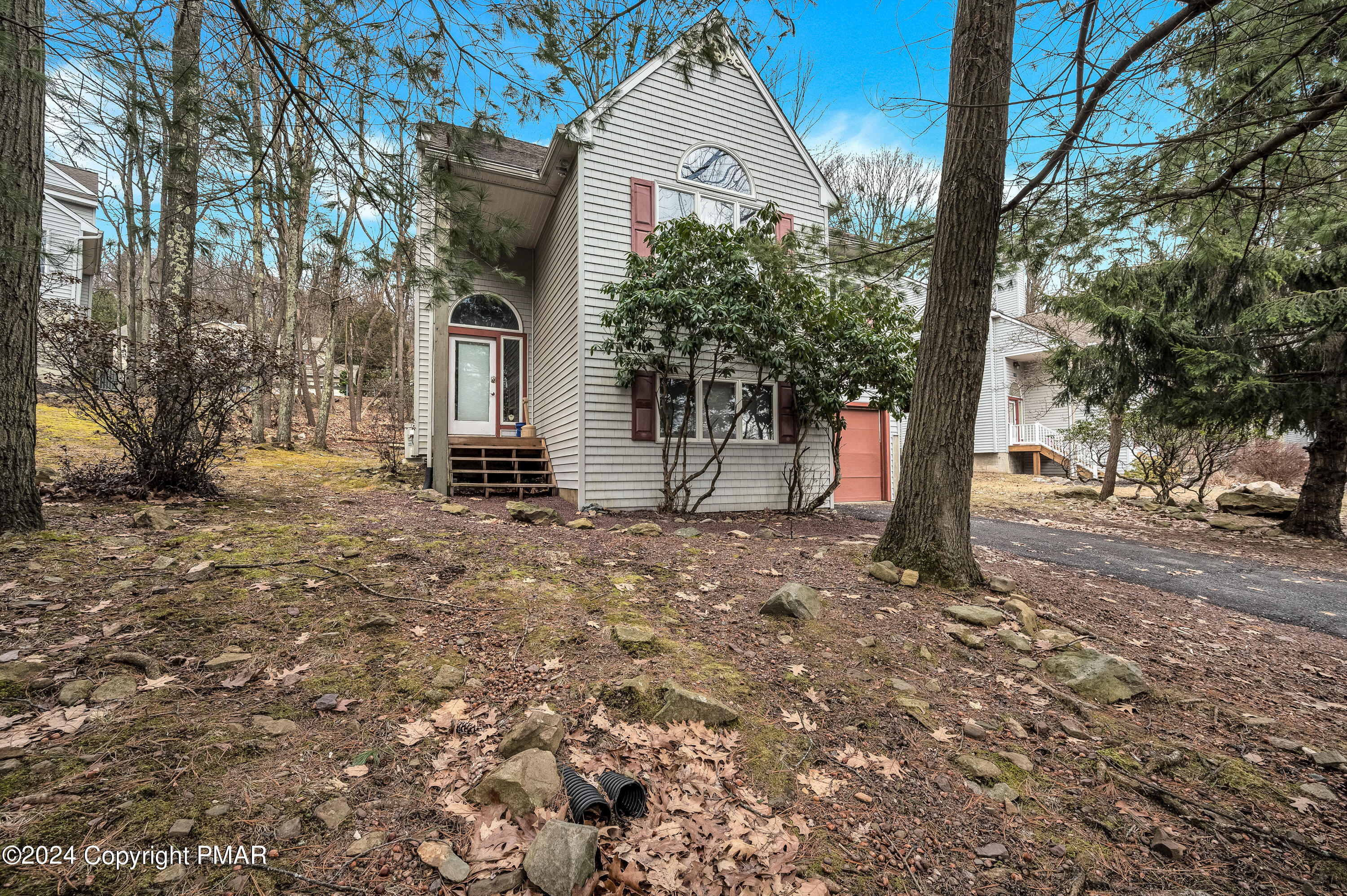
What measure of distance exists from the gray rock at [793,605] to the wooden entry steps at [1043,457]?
1745cm

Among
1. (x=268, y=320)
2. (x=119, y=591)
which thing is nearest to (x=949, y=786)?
(x=119, y=591)

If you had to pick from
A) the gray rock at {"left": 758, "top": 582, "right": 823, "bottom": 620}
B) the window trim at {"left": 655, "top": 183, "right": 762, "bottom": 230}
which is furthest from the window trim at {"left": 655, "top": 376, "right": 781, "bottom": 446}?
the gray rock at {"left": 758, "top": 582, "right": 823, "bottom": 620}

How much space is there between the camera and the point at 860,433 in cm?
1197

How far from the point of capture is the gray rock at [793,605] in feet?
11.1

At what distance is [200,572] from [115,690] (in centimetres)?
127

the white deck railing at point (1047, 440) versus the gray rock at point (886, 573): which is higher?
the white deck railing at point (1047, 440)

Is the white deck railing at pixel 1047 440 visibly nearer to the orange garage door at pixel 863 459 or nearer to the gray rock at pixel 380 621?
the orange garage door at pixel 863 459

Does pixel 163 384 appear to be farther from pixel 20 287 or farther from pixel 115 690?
pixel 115 690

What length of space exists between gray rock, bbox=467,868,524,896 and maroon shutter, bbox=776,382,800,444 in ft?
25.8

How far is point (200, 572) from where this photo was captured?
3.12 m

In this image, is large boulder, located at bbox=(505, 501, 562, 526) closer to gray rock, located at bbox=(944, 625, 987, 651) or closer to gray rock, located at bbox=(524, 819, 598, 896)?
gray rock, located at bbox=(944, 625, 987, 651)

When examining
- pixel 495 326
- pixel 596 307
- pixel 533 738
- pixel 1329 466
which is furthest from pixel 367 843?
pixel 1329 466

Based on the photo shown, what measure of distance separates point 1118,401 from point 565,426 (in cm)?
920

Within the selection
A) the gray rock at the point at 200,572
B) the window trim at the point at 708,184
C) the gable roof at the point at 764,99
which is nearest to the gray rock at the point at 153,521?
the gray rock at the point at 200,572
